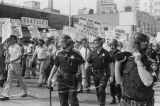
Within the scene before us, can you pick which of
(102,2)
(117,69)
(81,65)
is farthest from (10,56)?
(102,2)

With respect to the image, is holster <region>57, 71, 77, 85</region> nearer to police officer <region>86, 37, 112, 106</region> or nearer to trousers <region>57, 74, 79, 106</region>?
trousers <region>57, 74, 79, 106</region>

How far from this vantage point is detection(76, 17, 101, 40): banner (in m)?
13.3

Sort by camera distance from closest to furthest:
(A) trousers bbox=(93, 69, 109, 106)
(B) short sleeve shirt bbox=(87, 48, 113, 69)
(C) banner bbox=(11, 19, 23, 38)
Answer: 1. (A) trousers bbox=(93, 69, 109, 106)
2. (B) short sleeve shirt bbox=(87, 48, 113, 69)
3. (C) banner bbox=(11, 19, 23, 38)

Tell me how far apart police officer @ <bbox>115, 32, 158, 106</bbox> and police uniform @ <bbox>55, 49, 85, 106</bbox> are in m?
2.26

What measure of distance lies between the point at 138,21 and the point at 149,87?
202 feet

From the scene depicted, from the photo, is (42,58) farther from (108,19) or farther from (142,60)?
(108,19)

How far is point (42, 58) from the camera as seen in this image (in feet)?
43.8

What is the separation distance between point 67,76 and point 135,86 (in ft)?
8.35

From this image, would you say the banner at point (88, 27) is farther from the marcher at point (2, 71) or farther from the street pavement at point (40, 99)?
the marcher at point (2, 71)

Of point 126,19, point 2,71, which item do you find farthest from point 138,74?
point 126,19

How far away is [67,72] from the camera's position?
661 cm

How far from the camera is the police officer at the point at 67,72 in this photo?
6484 millimetres

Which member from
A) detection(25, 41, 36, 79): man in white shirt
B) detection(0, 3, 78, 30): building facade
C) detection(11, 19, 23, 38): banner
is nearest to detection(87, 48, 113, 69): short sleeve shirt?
detection(11, 19, 23, 38): banner

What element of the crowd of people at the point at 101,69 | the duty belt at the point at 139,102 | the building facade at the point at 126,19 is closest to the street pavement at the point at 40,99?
the crowd of people at the point at 101,69
